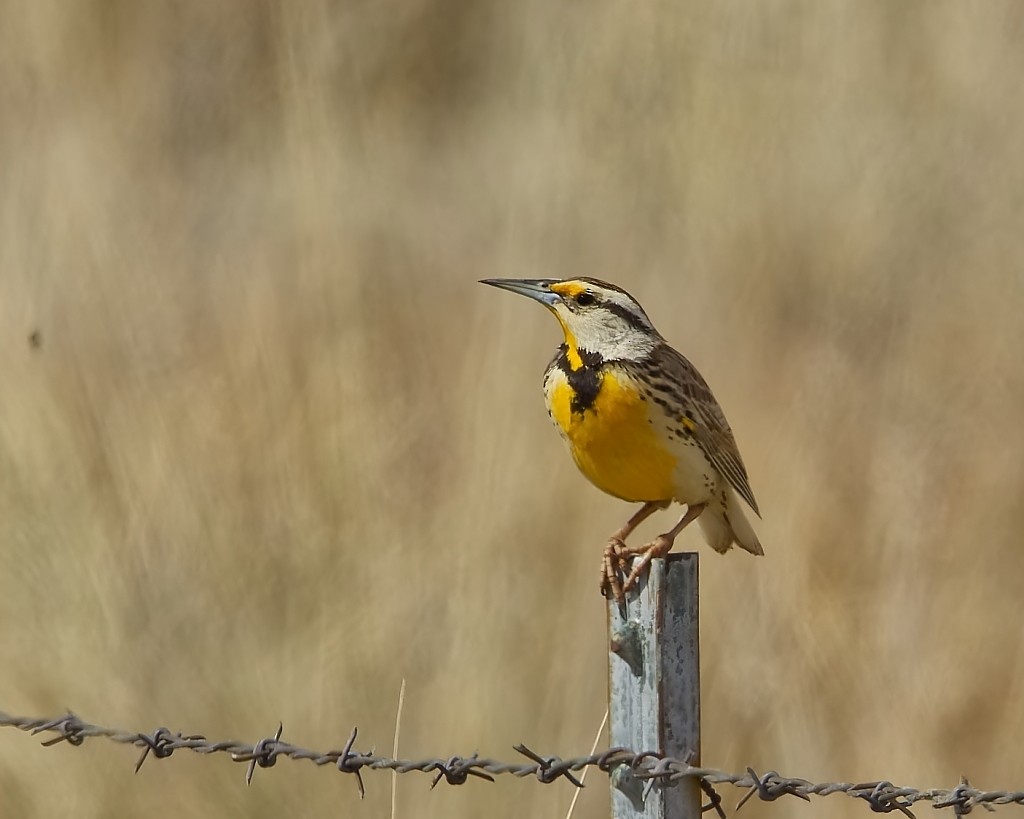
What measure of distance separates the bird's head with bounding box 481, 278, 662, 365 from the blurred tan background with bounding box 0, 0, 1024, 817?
95 centimetres

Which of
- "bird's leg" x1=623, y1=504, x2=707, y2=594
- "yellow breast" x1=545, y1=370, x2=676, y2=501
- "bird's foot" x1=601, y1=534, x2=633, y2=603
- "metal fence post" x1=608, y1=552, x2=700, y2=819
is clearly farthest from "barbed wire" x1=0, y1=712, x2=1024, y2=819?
"yellow breast" x1=545, y1=370, x2=676, y2=501

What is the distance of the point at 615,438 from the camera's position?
2877 millimetres

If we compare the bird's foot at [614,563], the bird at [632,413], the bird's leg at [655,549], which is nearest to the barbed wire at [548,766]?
the bird's leg at [655,549]

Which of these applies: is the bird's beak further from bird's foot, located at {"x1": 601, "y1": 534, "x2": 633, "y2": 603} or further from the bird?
bird's foot, located at {"x1": 601, "y1": 534, "x2": 633, "y2": 603}

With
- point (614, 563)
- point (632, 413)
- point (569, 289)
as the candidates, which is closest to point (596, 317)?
point (569, 289)

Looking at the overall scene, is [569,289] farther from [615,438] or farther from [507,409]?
[507,409]

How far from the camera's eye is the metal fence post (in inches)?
80.6

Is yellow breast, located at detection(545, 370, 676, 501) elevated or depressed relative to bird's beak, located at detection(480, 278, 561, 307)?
depressed

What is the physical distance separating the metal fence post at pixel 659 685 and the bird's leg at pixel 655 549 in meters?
0.09

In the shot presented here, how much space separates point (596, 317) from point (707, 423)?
0.88 ft

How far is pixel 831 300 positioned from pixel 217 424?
5.48 feet

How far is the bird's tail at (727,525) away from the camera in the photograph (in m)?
3.20

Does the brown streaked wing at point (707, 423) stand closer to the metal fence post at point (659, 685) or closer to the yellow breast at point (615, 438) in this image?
the yellow breast at point (615, 438)

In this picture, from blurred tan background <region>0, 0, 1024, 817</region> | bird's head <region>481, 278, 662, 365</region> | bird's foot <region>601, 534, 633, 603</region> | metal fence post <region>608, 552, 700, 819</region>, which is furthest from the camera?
blurred tan background <region>0, 0, 1024, 817</region>
